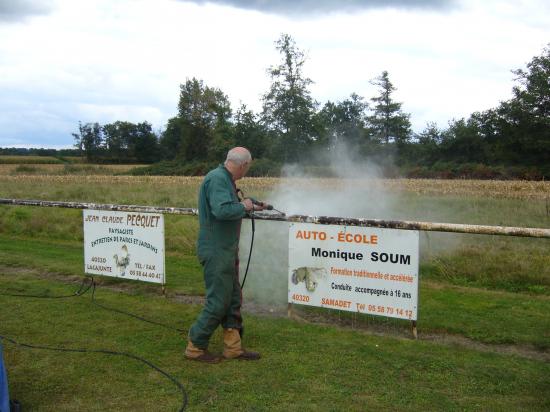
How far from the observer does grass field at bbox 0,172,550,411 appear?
4137 mm

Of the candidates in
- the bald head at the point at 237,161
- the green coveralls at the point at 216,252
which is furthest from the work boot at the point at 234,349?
the bald head at the point at 237,161

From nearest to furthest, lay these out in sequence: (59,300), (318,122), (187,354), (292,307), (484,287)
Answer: (187,354)
(292,307)
(59,300)
(484,287)
(318,122)

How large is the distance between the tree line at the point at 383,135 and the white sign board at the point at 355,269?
36.0m

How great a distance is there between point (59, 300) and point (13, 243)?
580 cm

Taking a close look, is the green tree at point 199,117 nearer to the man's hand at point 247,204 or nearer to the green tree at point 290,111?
the green tree at point 290,111

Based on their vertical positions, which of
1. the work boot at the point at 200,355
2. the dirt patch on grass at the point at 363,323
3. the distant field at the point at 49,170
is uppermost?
the distant field at the point at 49,170

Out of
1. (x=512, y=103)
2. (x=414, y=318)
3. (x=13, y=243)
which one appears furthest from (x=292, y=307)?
(x=512, y=103)

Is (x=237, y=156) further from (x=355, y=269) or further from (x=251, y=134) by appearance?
(x=251, y=134)

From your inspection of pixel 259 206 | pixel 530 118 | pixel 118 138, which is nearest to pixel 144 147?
pixel 118 138

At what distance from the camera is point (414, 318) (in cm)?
547

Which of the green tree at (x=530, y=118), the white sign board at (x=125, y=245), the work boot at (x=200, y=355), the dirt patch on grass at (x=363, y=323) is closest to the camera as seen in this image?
the work boot at (x=200, y=355)

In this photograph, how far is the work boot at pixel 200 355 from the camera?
4.87 metres

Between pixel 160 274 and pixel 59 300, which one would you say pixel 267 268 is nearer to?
pixel 160 274

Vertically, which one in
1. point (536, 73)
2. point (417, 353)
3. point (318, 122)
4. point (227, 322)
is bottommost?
point (417, 353)
